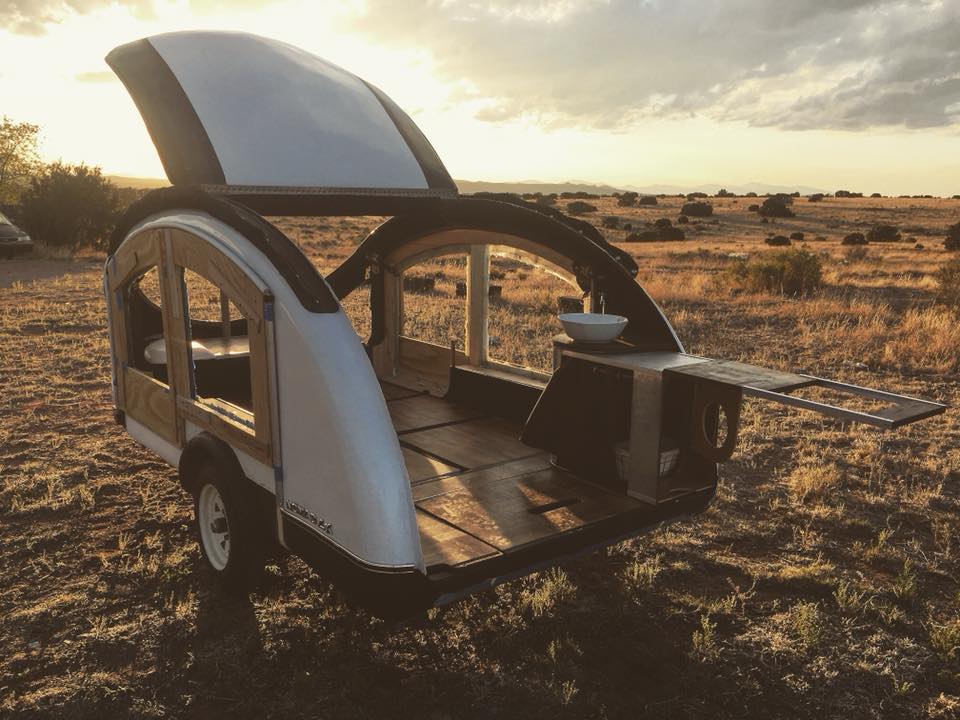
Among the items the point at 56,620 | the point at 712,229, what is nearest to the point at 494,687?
the point at 56,620

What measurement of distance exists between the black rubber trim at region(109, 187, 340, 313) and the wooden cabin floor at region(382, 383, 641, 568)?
5.41 ft

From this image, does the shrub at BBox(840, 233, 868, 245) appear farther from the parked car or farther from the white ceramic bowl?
the parked car

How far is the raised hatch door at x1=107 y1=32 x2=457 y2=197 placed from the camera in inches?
→ 207

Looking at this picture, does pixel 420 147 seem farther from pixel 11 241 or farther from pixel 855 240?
pixel 855 240

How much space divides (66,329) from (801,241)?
34.6m

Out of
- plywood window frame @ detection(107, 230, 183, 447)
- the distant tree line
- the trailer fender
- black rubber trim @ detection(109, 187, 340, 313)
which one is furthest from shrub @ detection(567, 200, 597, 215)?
the trailer fender

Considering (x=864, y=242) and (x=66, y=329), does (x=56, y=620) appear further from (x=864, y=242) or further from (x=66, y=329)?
(x=864, y=242)

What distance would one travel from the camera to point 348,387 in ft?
13.0

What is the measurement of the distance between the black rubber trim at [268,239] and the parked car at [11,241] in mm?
24491

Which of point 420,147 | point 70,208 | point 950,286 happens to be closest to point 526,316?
point 420,147

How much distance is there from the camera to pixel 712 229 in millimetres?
45188

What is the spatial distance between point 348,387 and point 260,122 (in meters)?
2.62

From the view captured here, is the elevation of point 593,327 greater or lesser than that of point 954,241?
greater

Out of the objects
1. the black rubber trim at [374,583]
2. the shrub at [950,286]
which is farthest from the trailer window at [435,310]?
the shrub at [950,286]
